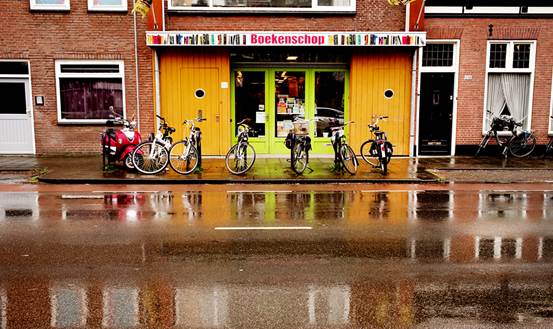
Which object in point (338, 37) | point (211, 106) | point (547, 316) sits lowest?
point (547, 316)

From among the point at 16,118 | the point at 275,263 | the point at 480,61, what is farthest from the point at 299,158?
the point at 16,118

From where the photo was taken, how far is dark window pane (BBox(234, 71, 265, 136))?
56.3ft

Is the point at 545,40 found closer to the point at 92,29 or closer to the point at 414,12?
the point at 414,12

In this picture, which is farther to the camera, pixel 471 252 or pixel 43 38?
pixel 43 38

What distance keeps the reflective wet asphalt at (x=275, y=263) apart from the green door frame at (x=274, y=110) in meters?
7.22

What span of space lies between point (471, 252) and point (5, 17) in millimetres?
15767

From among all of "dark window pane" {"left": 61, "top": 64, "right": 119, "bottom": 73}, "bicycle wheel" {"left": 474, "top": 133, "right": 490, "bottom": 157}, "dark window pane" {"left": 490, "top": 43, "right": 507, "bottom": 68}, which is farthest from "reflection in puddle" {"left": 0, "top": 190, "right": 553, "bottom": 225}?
"dark window pane" {"left": 490, "top": 43, "right": 507, "bottom": 68}

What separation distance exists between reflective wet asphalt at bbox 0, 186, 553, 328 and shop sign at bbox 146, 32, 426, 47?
23.1 ft

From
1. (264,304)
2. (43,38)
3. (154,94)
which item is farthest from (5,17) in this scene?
(264,304)

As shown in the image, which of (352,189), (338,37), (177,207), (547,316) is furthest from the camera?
(338,37)

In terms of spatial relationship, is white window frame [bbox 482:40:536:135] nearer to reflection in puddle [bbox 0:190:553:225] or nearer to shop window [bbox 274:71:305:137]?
shop window [bbox 274:71:305:137]

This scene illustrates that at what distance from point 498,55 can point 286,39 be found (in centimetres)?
701

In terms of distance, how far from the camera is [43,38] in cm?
1652

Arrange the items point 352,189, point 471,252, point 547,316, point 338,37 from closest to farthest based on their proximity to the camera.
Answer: point 547,316
point 471,252
point 352,189
point 338,37
